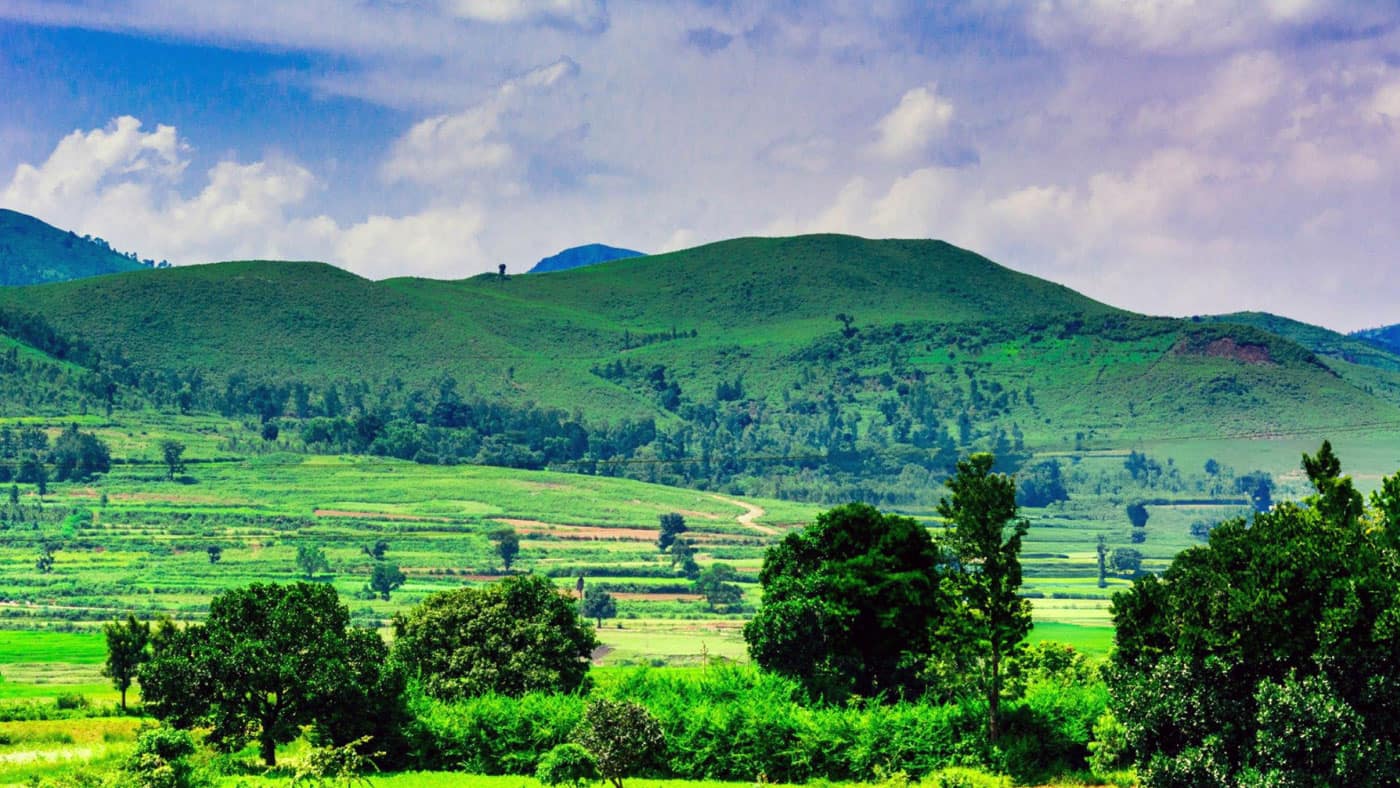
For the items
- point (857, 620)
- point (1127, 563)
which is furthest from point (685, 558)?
point (857, 620)

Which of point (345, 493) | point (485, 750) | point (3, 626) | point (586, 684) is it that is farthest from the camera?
point (345, 493)

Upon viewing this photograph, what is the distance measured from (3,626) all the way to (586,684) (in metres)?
96.0

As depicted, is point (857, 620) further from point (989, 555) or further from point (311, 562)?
point (311, 562)

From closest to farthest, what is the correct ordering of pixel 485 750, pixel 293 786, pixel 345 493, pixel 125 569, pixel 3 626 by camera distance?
pixel 293 786
pixel 485 750
pixel 3 626
pixel 125 569
pixel 345 493

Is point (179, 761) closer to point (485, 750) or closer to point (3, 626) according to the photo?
point (485, 750)

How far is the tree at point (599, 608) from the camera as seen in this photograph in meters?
137

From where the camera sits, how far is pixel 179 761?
36312 millimetres

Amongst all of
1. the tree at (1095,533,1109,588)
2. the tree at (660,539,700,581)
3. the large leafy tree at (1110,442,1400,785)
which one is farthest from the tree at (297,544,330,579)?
the large leafy tree at (1110,442,1400,785)

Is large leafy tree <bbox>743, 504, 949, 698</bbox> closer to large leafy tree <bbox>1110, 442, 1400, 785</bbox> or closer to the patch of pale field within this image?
large leafy tree <bbox>1110, 442, 1400, 785</bbox>

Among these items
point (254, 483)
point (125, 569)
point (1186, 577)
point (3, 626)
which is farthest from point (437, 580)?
point (1186, 577)

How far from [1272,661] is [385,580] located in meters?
119

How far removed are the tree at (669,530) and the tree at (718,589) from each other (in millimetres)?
21408

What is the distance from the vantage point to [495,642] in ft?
168

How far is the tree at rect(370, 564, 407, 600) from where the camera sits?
14550cm
